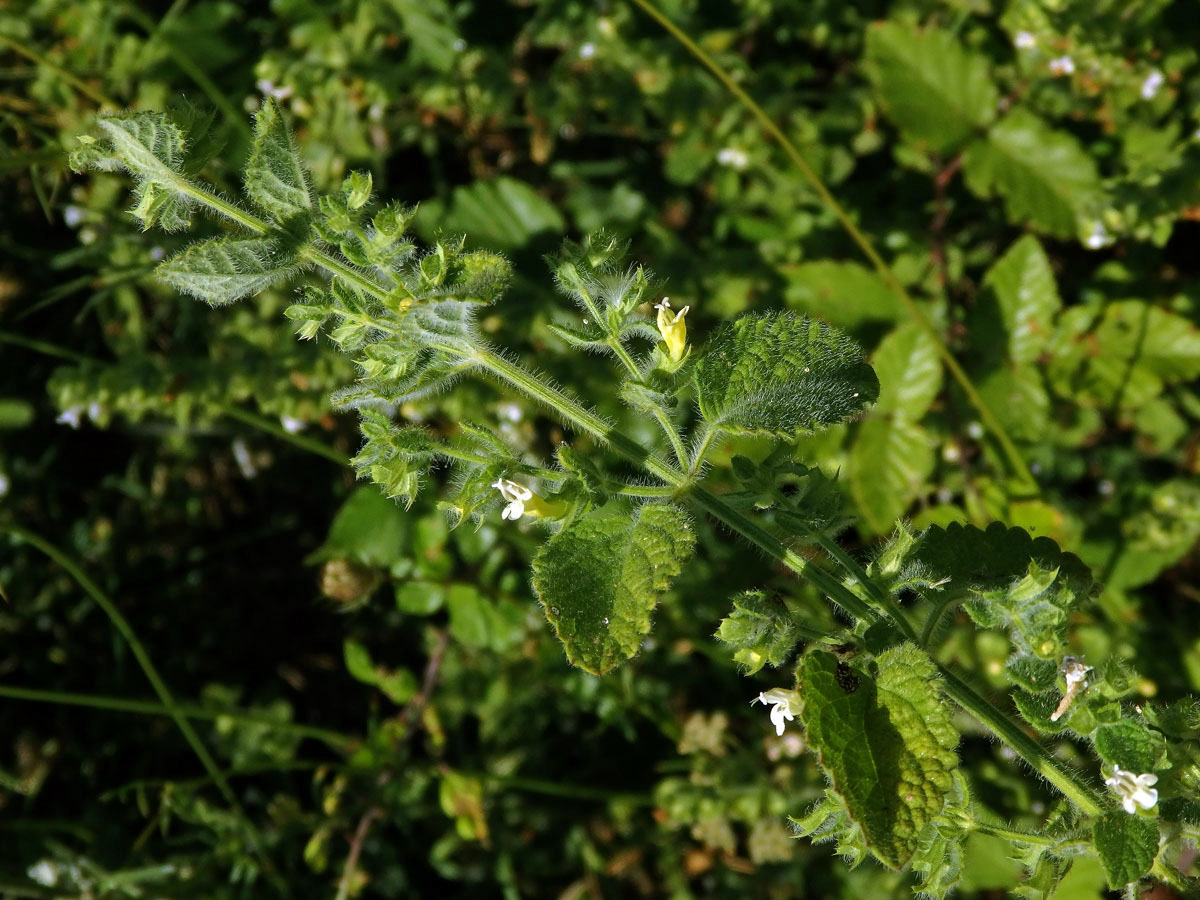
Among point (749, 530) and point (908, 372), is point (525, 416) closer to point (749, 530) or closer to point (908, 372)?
point (908, 372)

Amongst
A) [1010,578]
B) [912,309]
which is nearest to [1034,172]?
[912,309]

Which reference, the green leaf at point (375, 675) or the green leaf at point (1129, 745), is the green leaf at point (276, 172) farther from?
the green leaf at point (375, 675)

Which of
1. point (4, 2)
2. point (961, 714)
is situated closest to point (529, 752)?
point (961, 714)

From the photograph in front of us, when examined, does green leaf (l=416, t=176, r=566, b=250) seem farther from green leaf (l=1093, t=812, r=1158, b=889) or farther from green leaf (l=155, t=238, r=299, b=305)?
green leaf (l=1093, t=812, r=1158, b=889)

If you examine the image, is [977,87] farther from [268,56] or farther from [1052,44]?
[268,56]

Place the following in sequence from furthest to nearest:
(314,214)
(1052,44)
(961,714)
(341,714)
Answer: (341,714)
(1052,44)
(961,714)
(314,214)

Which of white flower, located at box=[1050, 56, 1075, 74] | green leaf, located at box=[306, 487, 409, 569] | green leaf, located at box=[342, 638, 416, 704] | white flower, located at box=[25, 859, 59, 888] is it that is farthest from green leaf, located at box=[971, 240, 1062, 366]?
white flower, located at box=[25, 859, 59, 888]
